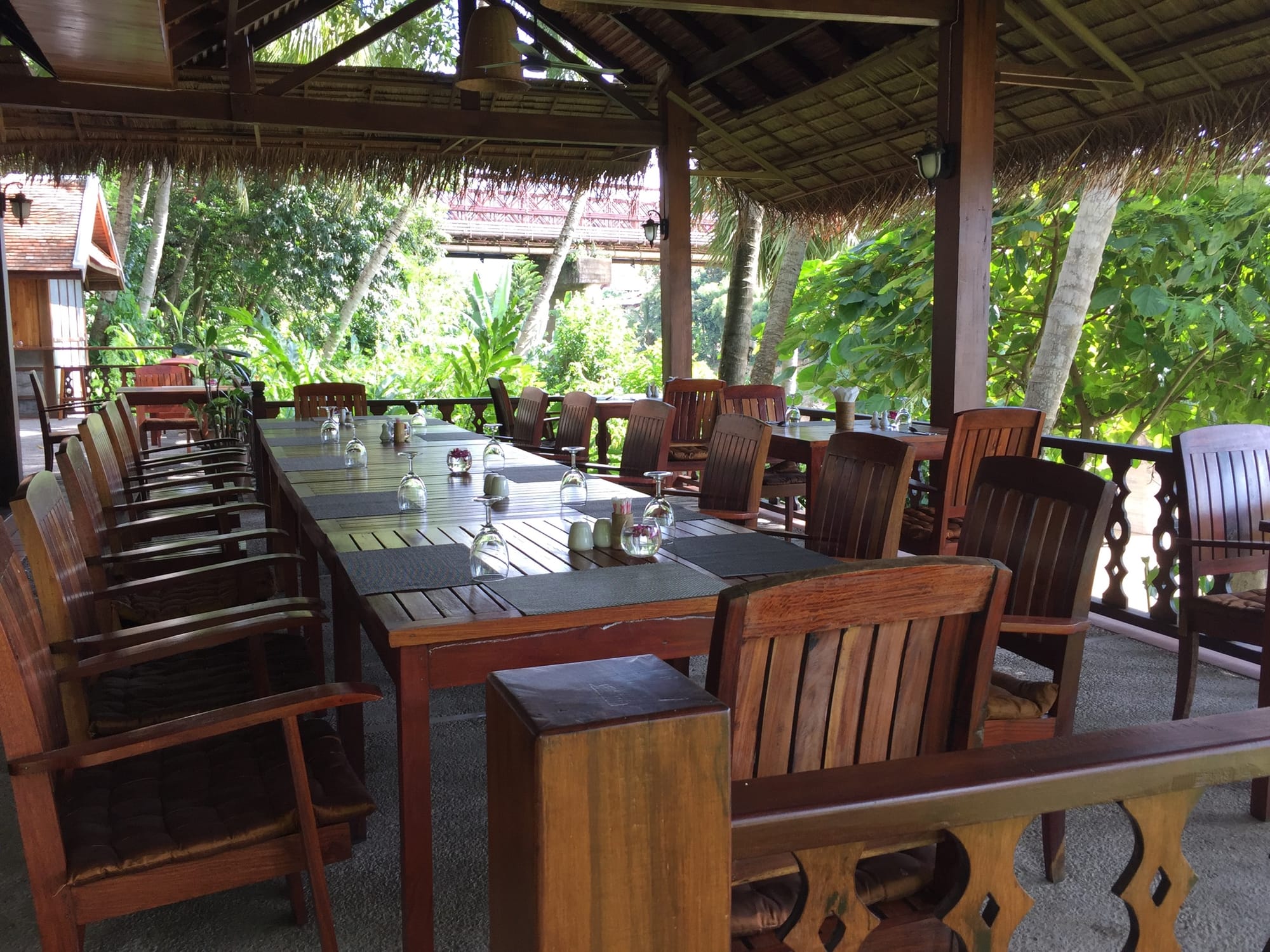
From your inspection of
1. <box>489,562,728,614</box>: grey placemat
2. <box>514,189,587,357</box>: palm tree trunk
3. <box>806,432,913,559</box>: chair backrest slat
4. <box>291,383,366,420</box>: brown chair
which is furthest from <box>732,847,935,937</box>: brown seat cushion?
<box>514,189,587,357</box>: palm tree trunk

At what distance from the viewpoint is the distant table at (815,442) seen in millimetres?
4973

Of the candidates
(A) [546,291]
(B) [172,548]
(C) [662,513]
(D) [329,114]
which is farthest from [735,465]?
(A) [546,291]

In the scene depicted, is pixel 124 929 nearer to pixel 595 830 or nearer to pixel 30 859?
pixel 30 859

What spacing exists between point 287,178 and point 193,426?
108 inches

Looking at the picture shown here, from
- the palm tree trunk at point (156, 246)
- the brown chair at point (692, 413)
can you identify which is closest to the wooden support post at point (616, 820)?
the brown chair at point (692, 413)

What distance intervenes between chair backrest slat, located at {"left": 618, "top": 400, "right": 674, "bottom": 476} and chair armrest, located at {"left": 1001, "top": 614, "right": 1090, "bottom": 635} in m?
2.64

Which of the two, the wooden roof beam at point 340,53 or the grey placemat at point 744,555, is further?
the wooden roof beam at point 340,53

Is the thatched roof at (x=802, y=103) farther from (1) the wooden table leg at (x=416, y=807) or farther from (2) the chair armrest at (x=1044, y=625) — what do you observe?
(1) the wooden table leg at (x=416, y=807)

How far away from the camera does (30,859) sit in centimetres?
159

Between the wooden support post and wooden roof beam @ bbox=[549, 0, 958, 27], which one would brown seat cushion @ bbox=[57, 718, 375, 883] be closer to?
the wooden support post

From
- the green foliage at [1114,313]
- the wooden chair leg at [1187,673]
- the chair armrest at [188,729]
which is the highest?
the green foliage at [1114,313]

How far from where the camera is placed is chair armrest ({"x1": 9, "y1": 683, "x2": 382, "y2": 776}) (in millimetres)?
1571

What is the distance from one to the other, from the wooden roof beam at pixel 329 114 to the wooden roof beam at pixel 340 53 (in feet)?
0.47

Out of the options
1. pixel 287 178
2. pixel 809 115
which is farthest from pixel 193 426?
pixel 809 115
